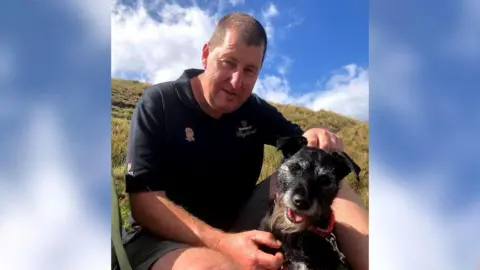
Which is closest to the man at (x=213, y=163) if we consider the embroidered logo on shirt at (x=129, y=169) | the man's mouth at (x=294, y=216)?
the embroidered logo on shirt at (x=129, y=169)

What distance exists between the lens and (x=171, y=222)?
2533mm

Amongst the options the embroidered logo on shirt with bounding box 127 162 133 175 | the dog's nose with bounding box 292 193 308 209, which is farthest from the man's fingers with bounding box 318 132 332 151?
the embroidered logo on shirt with bounding box 127 162 133 175

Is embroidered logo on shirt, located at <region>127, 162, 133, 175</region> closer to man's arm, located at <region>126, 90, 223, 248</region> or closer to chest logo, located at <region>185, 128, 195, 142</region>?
man's arm, located at <region>126, 90, 223, 248</region>

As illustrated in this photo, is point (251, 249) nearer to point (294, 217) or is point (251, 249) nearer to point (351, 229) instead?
point (294, 217)

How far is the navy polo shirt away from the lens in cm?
254

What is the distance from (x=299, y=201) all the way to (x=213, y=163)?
528 millimetres

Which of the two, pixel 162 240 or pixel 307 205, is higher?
pixel 307 205

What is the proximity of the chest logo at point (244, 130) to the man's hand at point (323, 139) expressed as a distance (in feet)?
0.96

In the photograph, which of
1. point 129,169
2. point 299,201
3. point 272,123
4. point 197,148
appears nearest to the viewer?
point 299,201

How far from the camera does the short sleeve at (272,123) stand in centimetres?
273

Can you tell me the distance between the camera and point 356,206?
2.69m

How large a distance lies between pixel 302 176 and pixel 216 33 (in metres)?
0.89

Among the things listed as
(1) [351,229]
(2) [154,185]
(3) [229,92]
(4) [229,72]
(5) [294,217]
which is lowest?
(1) [351,229]

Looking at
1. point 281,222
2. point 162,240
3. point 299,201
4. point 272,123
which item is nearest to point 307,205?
point 299,201
